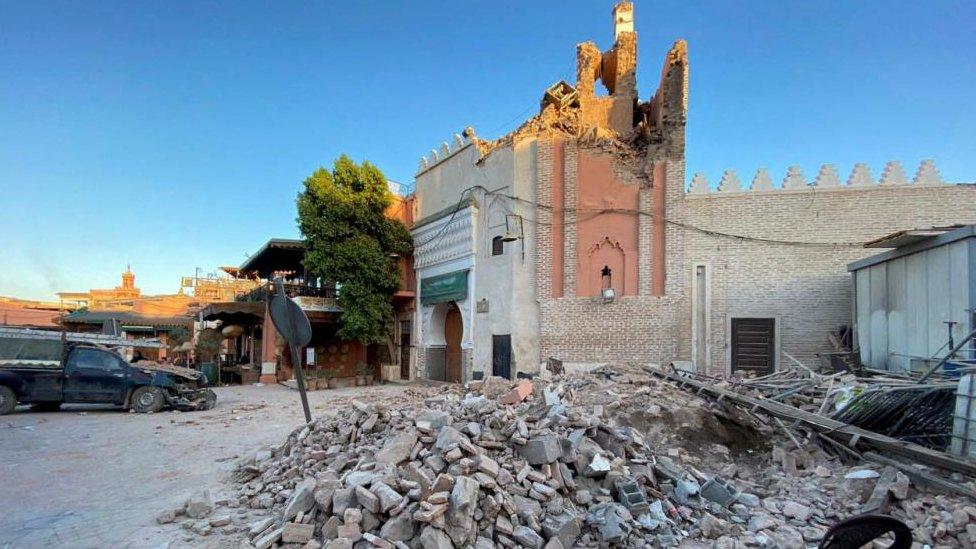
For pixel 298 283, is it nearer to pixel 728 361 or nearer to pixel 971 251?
pixel 728 361

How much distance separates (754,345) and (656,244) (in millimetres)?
3758

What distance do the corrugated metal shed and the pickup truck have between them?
1561 cm

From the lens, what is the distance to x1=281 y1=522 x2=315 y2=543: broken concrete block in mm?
3861

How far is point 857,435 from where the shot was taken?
5.78 m

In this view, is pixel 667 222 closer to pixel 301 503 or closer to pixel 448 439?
pixel 448 439

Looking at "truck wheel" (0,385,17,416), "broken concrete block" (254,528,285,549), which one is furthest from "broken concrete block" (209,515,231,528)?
"truck wheel" (0,385,17,416)

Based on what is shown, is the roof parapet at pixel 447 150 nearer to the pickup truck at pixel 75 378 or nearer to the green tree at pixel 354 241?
the green tree at pixel 354 241

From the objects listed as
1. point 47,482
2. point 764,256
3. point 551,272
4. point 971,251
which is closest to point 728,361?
point 764,256

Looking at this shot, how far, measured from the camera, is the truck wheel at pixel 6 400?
10.9m

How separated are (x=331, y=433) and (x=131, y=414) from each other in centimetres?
852

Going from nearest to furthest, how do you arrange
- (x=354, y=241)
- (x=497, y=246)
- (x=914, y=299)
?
1. (x=914, y=299)
2. (x=497, y=246)
3. (x=354, y=241)

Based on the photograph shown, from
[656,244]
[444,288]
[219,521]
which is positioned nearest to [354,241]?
[444,288]

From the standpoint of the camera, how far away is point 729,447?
6641mm

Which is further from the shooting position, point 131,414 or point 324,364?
point 324,364
